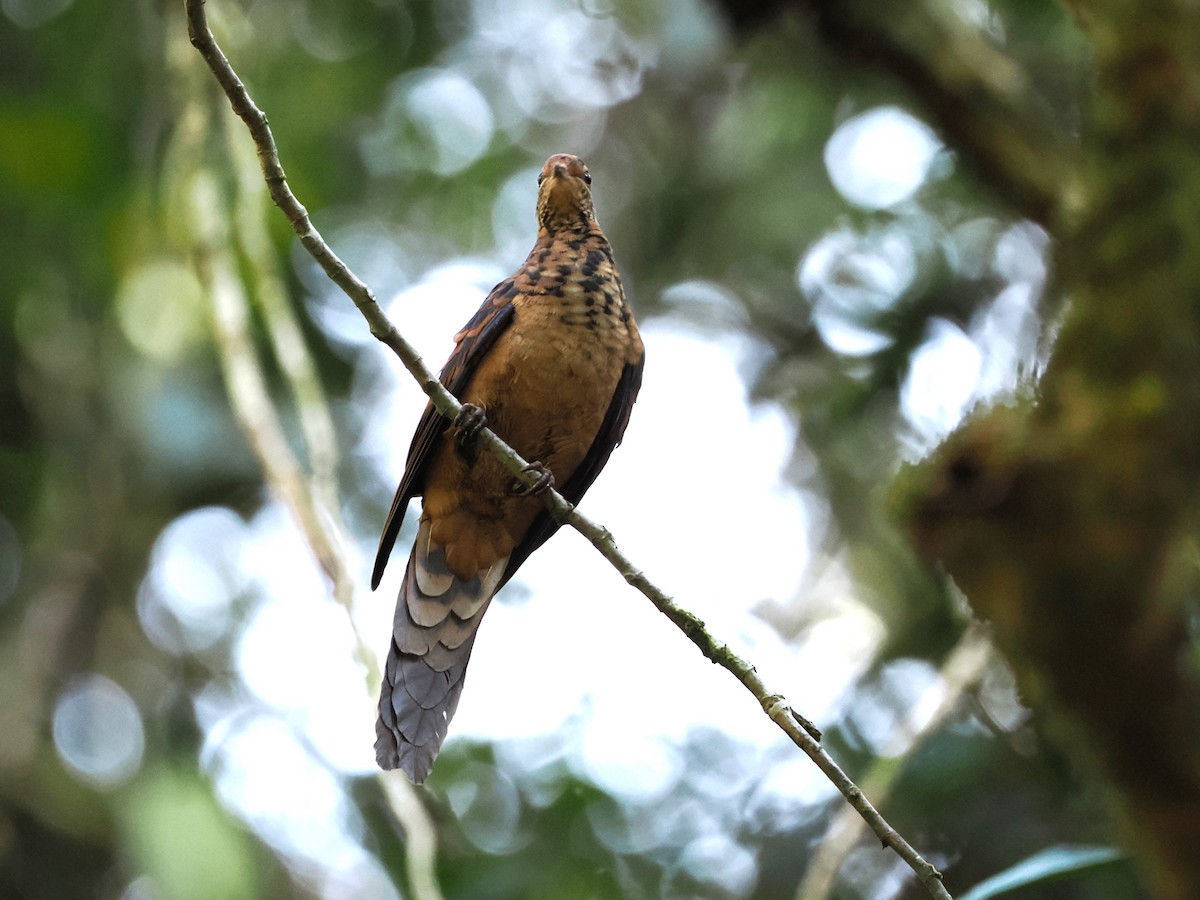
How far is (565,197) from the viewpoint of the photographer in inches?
162

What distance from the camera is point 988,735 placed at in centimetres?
510

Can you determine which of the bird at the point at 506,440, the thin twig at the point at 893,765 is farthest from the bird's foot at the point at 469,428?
the thin twig at the point at 893,765

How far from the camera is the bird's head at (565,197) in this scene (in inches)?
162

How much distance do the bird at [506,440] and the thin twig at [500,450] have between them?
63 cm

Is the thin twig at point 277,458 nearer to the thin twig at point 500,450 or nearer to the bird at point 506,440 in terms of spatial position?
the bird at point 506,440

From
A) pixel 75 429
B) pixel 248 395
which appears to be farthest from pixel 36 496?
pixel 248 395

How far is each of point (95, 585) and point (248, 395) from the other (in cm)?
298

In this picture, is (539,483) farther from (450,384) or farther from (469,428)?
(450,384)

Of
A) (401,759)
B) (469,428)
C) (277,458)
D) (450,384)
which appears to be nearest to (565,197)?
(450,384)

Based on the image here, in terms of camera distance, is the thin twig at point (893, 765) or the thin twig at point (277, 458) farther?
the thin twig at point (893, 765)

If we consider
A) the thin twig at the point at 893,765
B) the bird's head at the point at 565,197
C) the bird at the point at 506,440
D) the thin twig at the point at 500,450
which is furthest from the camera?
the bird's head at the point at 565,197

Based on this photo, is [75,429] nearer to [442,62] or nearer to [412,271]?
[412,271]

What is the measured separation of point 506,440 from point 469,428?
0.33 metres

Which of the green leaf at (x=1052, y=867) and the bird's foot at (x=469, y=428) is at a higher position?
the bird's foot at (x=469, y=428)
